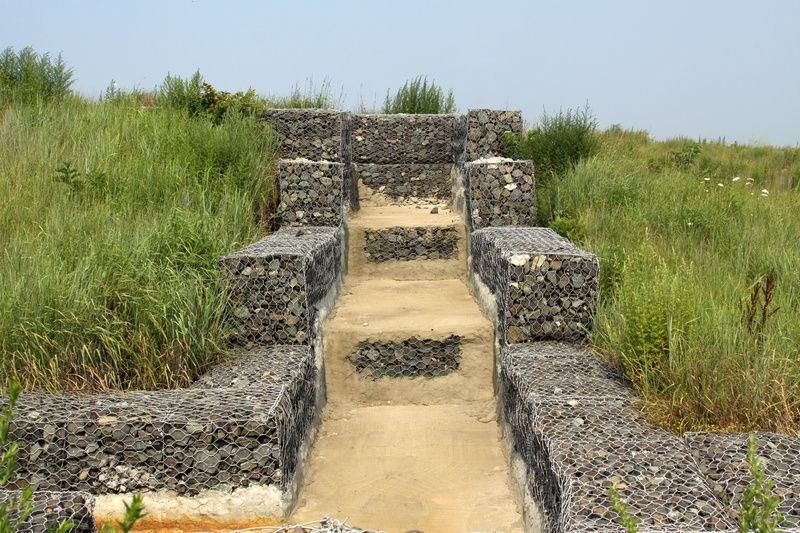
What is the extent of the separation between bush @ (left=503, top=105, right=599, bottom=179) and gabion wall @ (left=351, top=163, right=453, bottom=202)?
857 mm

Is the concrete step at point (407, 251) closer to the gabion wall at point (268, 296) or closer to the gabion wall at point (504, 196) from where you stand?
the gabion wall at point (504, 196)

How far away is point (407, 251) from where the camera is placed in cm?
664

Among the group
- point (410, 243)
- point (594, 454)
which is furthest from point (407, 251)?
point (594, 454)

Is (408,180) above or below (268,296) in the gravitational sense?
above

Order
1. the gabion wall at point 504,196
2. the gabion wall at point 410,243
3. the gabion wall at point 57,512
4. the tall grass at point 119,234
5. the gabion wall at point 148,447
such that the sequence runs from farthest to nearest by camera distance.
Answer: the gabion wall at point 410,243 → the gabion wall at point 504,196 → the tall grass at point 119,234 → the gabion wall at point 148,447 → the gabion wall at point 57,512

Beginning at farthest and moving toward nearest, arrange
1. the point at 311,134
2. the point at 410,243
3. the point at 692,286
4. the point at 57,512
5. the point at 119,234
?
the point at 311,134
the point at 410,243
the point at 119,234
the point at 692,286
the point at 57,512

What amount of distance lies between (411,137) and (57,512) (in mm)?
5929

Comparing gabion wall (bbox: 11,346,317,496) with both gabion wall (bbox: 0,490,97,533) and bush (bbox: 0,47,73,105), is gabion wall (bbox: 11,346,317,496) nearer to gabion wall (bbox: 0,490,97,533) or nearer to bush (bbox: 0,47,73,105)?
gabion wall (bbox: 0,490,97,533)

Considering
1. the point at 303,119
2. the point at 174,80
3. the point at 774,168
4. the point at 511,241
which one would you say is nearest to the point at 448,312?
the point at 511,241

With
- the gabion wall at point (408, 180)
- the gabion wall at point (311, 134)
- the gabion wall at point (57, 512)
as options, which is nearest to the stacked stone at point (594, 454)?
the gabion wall at point (57, 512)

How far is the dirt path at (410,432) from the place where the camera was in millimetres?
3658

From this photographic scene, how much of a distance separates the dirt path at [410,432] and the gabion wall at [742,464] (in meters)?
0.95

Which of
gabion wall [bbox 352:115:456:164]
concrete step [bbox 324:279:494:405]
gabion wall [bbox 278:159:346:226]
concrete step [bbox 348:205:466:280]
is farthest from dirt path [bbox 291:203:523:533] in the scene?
gabion wall [bbox 352:115:456:164]

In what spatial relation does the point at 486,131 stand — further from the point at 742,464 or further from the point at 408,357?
the point at 742,464
